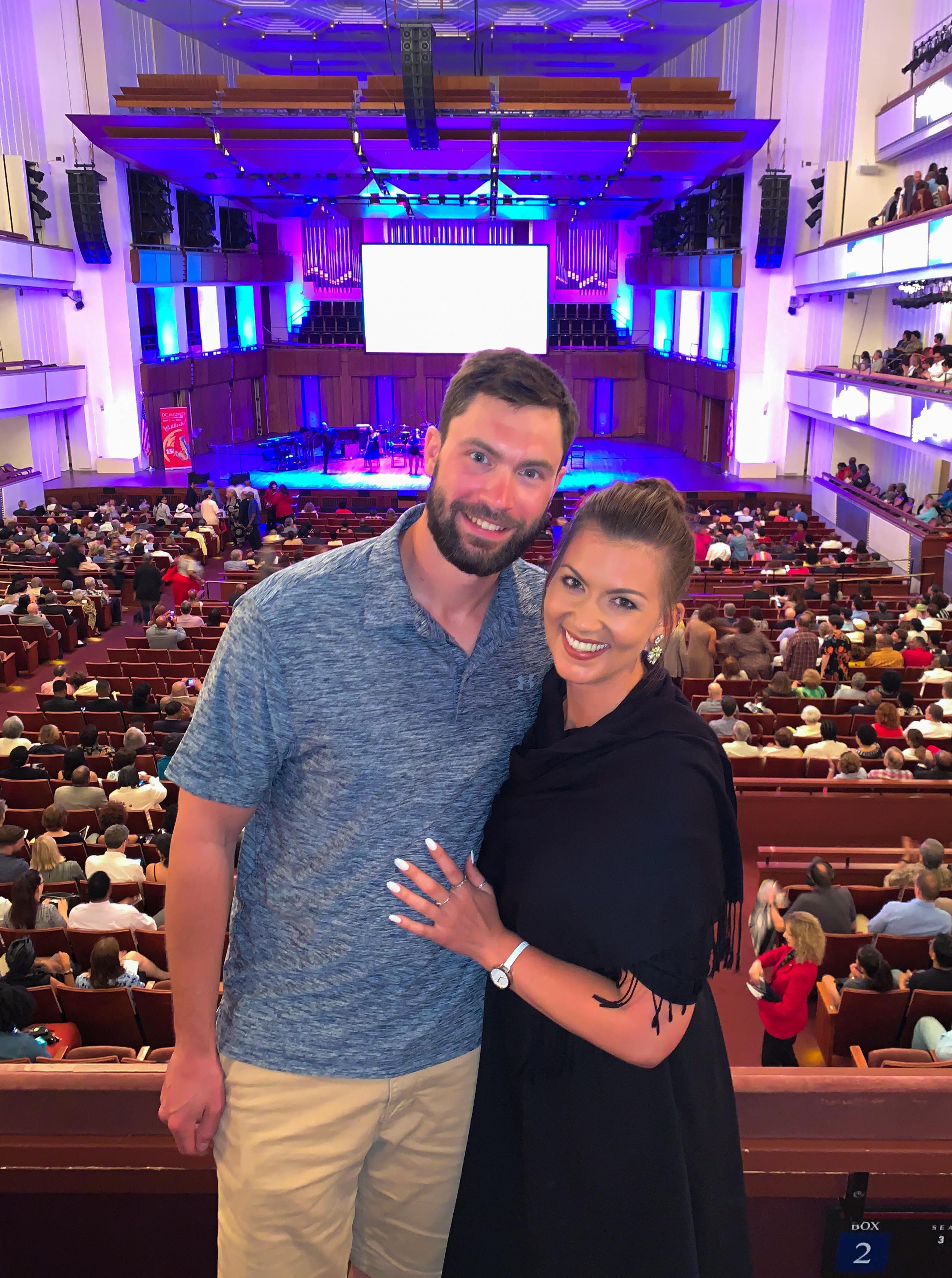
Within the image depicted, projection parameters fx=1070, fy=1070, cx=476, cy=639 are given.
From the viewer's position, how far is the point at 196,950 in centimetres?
182

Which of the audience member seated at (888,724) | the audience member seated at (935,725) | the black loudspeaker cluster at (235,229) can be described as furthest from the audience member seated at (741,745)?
the black loudspeaker cluster at (235,229)

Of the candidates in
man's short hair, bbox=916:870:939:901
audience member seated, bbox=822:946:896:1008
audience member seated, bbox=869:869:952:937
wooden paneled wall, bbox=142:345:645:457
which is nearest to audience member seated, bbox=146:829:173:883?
audience member seated, bbox=822:946:896:1008

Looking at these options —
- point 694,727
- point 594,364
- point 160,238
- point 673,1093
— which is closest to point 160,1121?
point 673,1093

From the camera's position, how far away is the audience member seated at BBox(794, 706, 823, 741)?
834 centimetres

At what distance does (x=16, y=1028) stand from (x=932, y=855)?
438cm

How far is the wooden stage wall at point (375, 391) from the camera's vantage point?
30.5 meters

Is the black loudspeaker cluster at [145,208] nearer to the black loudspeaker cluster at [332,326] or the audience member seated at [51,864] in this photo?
the black loudspeaker cluster at [332,326]

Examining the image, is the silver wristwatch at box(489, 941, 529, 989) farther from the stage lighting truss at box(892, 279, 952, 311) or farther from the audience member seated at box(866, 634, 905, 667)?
the stage lighting truss at box(892, 279, 952, 311)

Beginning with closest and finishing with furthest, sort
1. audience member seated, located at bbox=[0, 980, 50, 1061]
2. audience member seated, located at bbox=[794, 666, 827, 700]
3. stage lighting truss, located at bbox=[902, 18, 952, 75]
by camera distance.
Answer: audience member seated, located at bbox=[0, 980, 50, 1061] < audience member seated, located at bbox=[794, 666, 827, 700] < stage lighting truss, located at bbox=[902, 18, 952, 75]

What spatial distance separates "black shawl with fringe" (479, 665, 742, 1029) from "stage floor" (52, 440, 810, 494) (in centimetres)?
Answer: 2136

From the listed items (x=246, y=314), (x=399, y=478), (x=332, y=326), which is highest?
(x=246, y=314)

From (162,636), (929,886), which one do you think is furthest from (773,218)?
(929,886)

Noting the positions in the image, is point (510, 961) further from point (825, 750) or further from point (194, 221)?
point (194, 221)

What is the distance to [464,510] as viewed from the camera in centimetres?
188
